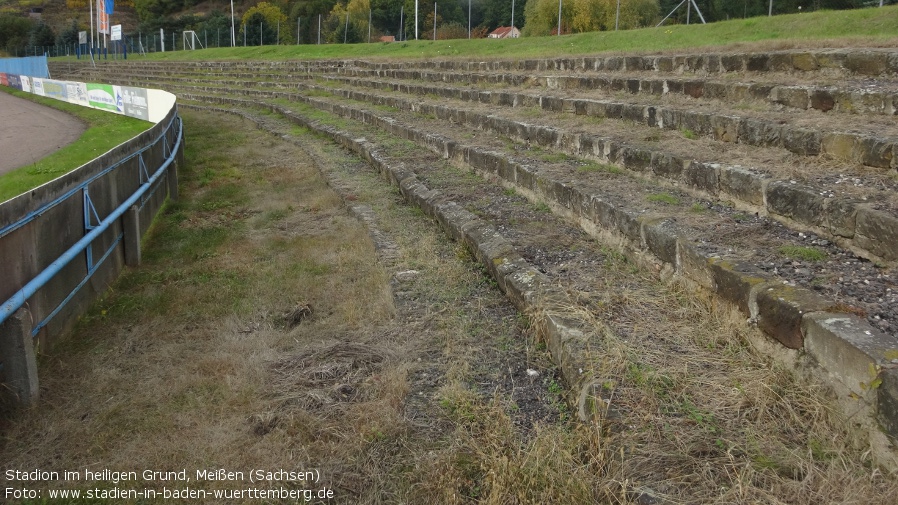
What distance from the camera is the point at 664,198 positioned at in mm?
5113

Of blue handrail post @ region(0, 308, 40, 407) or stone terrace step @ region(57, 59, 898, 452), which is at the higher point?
stone terrace step @ region(57, 59, 898, 452)

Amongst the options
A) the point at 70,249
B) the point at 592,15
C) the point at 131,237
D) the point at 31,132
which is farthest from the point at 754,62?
the point at 592,15

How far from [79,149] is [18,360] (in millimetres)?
12902

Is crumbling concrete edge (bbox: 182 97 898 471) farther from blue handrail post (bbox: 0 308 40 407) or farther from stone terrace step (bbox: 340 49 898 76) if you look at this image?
stone terrace step (bbox: 340 49 898 76)

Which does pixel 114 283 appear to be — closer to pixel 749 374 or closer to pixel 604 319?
pixel 604 319

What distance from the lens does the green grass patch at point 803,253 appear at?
12.1 ft

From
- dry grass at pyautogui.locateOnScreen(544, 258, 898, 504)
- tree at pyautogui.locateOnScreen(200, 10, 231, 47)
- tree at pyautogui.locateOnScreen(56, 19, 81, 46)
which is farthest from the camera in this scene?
tree at pyautogui.locateOnScreen(56, 19, 81, 46)

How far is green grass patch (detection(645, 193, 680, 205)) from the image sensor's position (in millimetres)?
5023

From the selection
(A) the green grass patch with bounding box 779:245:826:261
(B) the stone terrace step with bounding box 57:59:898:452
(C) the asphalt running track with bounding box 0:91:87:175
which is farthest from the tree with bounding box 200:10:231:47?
(A) the green grass patch with bounding box 779:245:826:261

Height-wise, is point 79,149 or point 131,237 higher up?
point 79,149

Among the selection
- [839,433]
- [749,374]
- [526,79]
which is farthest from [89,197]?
[526,79]

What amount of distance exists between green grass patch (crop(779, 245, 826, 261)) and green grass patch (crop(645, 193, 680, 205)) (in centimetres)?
125

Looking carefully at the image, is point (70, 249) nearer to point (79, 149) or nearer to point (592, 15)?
point (79, 149)

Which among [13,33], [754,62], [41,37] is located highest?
[13,33]
